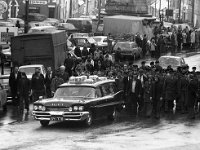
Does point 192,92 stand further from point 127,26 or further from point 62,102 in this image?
point 127,26

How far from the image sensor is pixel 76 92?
23719 millimetres

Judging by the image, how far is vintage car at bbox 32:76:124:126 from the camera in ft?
73.0

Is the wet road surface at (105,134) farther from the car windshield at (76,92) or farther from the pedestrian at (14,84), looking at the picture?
the pedestrian at (14,84)

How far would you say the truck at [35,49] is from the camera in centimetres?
3725

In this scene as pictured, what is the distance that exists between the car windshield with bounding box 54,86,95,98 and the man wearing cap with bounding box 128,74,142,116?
355 centimetres

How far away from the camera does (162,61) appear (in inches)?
1676

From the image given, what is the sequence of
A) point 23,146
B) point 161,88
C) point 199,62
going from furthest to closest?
1. point 199,62
2. point 161,88
3. point 23,146

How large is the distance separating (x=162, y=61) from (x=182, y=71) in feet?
45.3

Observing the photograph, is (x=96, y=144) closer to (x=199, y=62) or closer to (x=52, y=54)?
(x=52, y=54)

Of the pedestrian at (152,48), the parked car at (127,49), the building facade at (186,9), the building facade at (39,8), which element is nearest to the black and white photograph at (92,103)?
the parked car at (127,49)

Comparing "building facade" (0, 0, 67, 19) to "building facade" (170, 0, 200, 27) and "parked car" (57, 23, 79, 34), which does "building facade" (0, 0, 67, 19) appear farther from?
"building facade" (170, 0, 200, 27)

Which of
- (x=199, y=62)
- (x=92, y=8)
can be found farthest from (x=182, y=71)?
(x=92, y=8)

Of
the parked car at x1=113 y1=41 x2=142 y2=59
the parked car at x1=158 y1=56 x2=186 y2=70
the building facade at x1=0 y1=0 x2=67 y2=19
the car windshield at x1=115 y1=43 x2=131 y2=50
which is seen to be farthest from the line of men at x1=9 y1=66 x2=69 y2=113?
the building facade at x1=0 y1=0 x2=67 y2=19

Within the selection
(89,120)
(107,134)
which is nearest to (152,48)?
(89,120)
